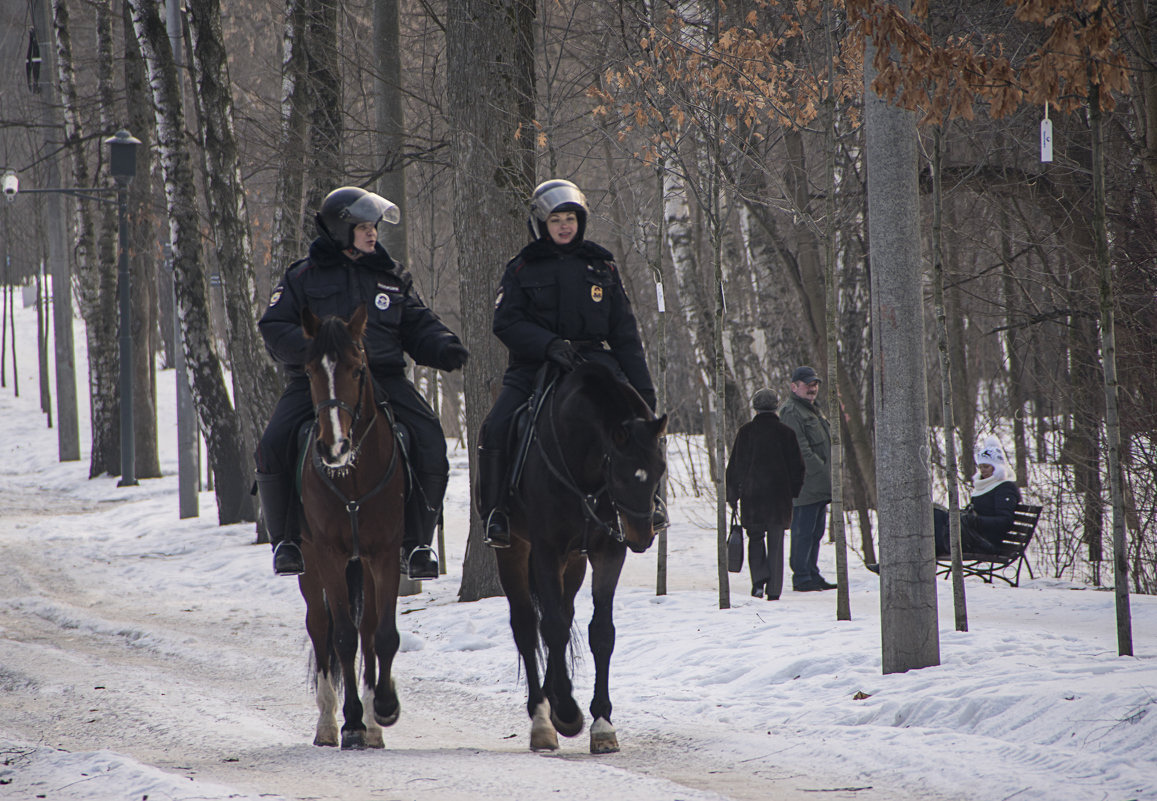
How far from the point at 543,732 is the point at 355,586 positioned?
56.5 inches

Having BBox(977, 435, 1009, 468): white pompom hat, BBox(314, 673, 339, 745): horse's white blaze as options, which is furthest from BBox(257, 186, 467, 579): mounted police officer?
BBox(977, 435, 1009, 468): white pompom hat

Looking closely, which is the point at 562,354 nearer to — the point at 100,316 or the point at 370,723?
the point at 370,723

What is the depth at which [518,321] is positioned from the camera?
696 cm

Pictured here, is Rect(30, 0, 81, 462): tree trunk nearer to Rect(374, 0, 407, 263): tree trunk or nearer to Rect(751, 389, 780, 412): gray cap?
Rect(374, 0, 407, 263): tree trunk

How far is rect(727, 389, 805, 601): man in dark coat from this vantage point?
12.4 m

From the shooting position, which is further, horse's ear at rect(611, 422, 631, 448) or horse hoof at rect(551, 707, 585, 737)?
horse hoof at rect(551, 707, 585, 737)

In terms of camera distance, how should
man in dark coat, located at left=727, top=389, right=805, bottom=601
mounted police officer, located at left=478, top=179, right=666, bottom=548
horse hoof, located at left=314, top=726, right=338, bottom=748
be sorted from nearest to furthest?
horse hoof, located at left=314, top=726, right=338, bottom=748 < mounted police officer, located at left=478, top=179, right=666, bottom=548 < man in dark coat, located at left=727, top=389, right=805, bottom=601

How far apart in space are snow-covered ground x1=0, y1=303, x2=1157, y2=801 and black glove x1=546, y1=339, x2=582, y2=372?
166 cm

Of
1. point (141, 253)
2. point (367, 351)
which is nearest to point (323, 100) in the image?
point (367, 351)

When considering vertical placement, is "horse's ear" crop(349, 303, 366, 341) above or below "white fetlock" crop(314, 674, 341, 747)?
above

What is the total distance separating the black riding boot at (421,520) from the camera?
691cm

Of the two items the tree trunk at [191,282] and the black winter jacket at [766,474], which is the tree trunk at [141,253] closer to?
the tree trunk at [191,282]

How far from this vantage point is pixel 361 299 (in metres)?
7.14

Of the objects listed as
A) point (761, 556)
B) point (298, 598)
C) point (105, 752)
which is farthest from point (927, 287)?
point (105, 752)
